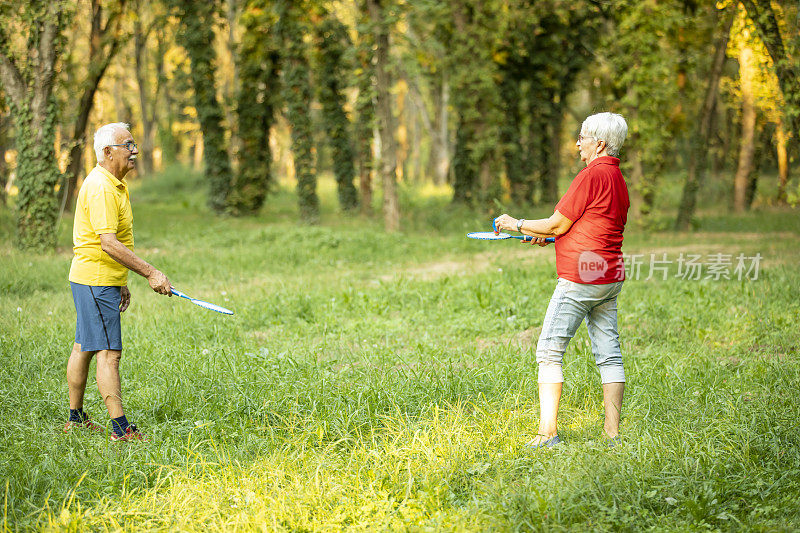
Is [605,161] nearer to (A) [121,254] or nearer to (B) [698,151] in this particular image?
(A) [121,254]

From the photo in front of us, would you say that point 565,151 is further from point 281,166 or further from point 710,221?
point 710,221

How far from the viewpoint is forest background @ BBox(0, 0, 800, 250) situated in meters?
13.5

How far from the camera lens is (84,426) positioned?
5.06 meters

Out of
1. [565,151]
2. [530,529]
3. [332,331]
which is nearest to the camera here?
[530,529]

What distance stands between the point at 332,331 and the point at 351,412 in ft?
8.83

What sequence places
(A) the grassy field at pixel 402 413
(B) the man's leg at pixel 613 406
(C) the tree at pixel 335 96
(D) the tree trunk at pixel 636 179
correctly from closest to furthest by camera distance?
(A) the grassy field at pixel 402 413 → (B) the man's leg at pixel 613 406 → (D) the tree trunk at pixel 636 179 → (C) the tree at pixel 335 96

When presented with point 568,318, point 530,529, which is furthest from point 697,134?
point 530,529

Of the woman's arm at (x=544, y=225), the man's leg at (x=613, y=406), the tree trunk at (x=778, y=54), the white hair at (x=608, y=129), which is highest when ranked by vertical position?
the tree trunk at (x=778, y=54)

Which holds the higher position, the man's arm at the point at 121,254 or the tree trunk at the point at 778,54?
the tree trunk at the point at 778,54

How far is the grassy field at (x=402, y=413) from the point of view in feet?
12.6

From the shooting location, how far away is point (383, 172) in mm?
16734

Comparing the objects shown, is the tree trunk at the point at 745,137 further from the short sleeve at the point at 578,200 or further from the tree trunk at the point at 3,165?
the tree trunk at the point at 3,165

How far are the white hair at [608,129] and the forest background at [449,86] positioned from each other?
7283 mm

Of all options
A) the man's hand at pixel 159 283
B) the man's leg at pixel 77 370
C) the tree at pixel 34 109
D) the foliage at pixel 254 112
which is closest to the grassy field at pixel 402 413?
the man's leg at pixel 77 370
